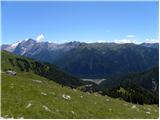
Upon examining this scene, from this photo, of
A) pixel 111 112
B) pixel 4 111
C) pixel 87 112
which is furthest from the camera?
pixel 111 112

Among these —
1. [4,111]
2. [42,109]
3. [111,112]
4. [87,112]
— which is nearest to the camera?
[4,111]

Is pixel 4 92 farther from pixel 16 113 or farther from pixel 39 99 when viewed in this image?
pixel 16 113

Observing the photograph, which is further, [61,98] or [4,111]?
[61,98]

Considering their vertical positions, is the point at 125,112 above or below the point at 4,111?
below

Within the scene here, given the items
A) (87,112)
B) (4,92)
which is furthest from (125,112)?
(4,92)

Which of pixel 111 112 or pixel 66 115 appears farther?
pixel 111 112

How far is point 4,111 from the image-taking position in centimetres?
2345

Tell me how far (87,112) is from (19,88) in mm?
7583

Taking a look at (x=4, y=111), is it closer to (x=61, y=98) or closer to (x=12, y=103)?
(x=12, y=103)

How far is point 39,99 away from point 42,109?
484cm

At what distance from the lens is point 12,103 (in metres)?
26.0

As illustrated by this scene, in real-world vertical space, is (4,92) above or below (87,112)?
above

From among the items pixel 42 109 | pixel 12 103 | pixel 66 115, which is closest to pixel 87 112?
pixel 66 115

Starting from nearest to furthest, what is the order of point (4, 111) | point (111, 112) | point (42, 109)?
point (4, 111) → point (42, 109) → point (111, 112)
